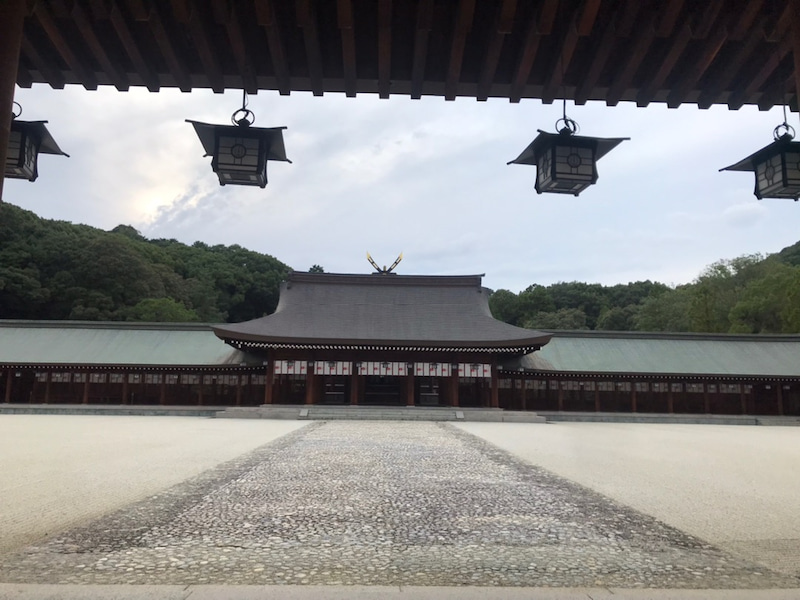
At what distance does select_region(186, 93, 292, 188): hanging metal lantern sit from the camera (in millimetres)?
5305

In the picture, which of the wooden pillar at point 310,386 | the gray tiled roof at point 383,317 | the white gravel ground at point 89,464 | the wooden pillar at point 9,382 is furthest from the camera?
the wooden pillar at point 9,382

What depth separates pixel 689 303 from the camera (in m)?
47.7

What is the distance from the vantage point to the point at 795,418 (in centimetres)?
2316

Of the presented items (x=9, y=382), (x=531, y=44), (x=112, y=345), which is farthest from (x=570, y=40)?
(x=9, y=382)

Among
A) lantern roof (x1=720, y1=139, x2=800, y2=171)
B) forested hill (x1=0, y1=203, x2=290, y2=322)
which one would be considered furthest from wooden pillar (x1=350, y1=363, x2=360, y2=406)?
forested hill (x1=0, y1=203, x2=290, y2=322)

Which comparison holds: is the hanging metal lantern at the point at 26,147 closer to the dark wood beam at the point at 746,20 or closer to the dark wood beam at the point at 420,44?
the dark wood beam at the point at 420,44

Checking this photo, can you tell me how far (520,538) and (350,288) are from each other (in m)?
24.2

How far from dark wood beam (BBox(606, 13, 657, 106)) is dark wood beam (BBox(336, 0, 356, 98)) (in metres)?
2.15

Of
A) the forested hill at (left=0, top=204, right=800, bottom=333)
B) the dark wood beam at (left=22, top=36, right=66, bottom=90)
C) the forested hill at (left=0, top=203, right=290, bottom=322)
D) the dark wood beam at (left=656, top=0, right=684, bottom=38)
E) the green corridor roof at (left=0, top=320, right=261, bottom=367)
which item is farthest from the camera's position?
the forested hill at (left=0, top=203, right=290, bottom=322)

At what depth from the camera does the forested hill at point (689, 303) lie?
37156mm

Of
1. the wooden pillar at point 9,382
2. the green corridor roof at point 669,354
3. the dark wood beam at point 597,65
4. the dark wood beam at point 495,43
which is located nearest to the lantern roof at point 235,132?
the dark wood beam at point 495,43

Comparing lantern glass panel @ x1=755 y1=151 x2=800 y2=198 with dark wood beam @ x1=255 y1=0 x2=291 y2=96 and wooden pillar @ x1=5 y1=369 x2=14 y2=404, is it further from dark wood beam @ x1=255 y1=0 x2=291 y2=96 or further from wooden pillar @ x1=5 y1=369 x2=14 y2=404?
wooden pillar @ x1=5 y1=369 x2=14 y2=404

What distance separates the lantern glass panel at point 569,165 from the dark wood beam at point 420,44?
1.53 metres

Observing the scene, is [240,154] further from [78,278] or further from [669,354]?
[78,278]
